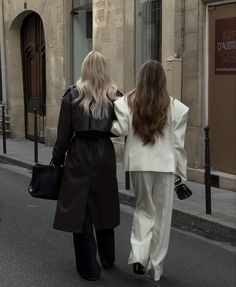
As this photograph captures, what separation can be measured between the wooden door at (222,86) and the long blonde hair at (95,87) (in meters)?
4.43

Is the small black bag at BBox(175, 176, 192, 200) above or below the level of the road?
above

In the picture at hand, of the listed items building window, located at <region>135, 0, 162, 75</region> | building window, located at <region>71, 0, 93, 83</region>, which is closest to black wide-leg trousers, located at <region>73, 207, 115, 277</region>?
building window, located at <region>135, 0, 162, 75</region>

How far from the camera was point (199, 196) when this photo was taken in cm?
823

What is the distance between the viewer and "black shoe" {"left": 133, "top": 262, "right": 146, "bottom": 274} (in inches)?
189

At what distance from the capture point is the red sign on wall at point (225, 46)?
874 centimetres

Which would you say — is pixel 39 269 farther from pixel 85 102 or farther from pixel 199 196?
pixel 199 196

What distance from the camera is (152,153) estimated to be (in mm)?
4625

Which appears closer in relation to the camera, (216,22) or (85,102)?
(85,102)

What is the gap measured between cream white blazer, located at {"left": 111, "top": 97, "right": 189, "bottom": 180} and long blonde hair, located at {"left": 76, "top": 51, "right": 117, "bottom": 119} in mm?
112

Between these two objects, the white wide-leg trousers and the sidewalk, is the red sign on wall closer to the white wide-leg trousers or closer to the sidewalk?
the sidewalk

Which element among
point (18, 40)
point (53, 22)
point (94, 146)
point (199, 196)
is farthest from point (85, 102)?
point (18, 40)

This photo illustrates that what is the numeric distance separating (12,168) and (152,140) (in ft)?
24.9

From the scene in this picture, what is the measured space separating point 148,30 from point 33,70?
244 inches

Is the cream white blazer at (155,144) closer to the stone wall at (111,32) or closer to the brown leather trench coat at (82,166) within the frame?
the brown leather trench coat at (82,166)
